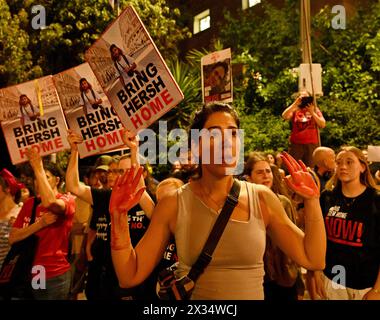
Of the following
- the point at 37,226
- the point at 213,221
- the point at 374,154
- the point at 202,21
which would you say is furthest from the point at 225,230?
the point at 202,21

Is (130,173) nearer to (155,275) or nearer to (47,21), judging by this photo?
(155,275)

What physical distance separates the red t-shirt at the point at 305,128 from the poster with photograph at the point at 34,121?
4038mm

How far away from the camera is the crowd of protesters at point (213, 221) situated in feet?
8.05

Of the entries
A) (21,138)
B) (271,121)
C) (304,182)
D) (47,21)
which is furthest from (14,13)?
(304,182)

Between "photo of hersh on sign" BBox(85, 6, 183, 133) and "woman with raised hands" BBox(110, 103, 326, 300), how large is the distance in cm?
187

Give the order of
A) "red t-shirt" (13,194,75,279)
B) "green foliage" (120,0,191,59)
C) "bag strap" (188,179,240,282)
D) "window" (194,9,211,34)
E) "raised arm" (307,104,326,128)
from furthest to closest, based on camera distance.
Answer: "window" (194,9,211,34), "green foliage" (120,0,191,59), "raised arm" (307,104,326,128), "red t-shirt" (13,194,75,279), "bag strap" (188,179,240,282)

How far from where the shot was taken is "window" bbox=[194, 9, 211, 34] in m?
22.9

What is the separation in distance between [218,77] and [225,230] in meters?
4.49

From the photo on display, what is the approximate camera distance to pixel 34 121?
589 centimetres

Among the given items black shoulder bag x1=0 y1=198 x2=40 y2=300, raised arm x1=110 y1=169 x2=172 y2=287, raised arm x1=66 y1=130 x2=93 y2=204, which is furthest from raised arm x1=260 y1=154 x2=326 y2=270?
black shoulder bag x1=0 y1=198 x2=40 y2=300

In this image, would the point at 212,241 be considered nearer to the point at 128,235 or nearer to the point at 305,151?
the point at 128,235

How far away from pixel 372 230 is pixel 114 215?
111 inches

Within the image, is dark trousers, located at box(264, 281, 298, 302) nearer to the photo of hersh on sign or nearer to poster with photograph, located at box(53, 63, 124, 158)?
the photo of hersh on sign

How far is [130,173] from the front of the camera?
8.13ft
